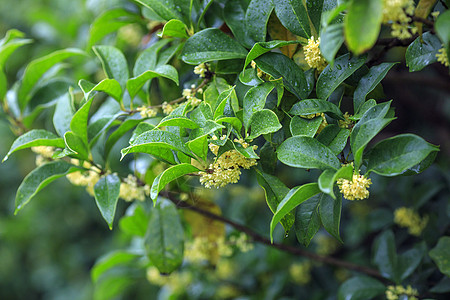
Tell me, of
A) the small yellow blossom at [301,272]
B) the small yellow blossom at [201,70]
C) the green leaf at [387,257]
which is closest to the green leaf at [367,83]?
the small yellow blossom at [201,70]

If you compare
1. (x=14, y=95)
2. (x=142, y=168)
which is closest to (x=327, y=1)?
(x=142, y=168)

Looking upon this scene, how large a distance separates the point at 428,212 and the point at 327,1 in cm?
71

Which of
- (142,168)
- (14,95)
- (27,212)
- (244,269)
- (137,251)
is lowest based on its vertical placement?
(27,212)

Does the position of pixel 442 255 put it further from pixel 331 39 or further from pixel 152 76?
pixel 152 76

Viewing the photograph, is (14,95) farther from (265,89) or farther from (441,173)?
(441,173)

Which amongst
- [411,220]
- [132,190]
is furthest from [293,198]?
[411,220]

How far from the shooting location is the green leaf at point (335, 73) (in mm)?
580

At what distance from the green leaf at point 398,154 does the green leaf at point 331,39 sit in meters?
0.14

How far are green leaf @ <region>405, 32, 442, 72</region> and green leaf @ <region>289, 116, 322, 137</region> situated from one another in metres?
0.15

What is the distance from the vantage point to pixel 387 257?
92 centimetres

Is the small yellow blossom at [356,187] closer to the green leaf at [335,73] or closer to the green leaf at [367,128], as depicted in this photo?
the green leaf at [367,128]

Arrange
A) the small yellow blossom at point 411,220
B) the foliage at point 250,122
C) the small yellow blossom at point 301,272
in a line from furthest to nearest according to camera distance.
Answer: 1. the small yellow blossom at point 301,272
2. the small yellow blossom at point 411,220
3. the foliage at point 250,122

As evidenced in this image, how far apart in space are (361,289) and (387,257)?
0.38 ft

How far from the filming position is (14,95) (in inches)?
37.6
